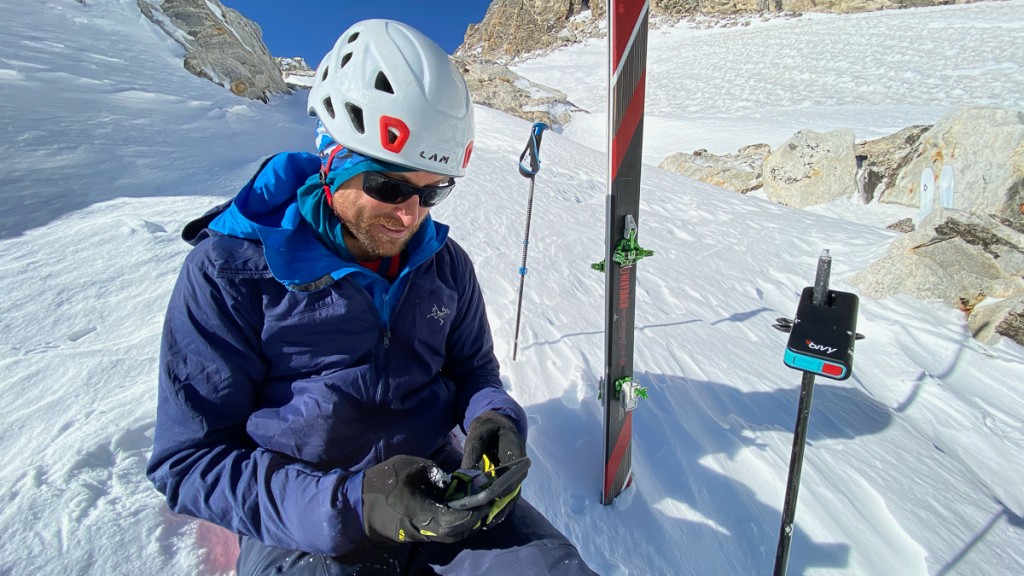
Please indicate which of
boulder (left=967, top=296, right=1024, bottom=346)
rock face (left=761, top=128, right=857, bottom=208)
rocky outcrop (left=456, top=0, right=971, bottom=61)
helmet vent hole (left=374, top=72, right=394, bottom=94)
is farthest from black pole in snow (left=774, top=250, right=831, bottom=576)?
rocky outcrop (left=456, top=0, right=971, bottom=61)

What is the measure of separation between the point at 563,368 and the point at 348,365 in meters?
2.10

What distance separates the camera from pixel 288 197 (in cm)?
157

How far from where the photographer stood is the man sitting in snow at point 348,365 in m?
1.27

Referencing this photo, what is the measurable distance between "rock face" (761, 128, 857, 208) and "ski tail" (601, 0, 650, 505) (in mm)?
11403

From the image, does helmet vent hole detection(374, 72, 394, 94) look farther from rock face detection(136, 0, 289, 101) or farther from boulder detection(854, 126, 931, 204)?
boulder detection(854, 126, 931, 204)

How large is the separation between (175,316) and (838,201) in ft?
44.4

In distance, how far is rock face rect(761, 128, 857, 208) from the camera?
1138 cm

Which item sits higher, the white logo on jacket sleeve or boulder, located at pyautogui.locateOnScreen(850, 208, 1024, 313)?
the white logo on jacket sleeve

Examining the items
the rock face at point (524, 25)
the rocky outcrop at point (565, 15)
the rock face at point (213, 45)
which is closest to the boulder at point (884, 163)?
the rock face at point (213, 45)

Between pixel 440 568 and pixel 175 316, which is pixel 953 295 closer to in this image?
pixel 440 568

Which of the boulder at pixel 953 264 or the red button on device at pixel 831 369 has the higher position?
the red button on device at pixel 831 369

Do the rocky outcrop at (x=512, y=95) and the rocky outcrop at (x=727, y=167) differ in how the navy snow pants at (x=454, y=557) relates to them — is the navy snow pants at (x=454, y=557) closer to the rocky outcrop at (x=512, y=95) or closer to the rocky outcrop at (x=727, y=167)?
the rocky outcrop at (x=727, y=167)

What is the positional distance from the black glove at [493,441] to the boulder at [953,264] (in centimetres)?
629

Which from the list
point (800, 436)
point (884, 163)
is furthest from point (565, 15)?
point (800, 436)
